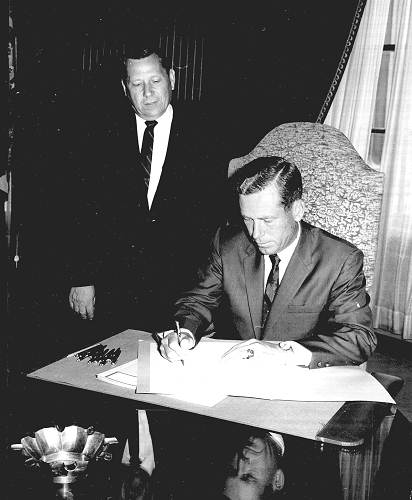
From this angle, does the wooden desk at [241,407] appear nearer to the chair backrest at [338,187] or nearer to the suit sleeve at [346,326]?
the suit sleeve at [346,326]

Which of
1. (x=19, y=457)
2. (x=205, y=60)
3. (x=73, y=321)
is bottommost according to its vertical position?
(x=73, y=321)

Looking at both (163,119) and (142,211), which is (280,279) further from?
(163,119)

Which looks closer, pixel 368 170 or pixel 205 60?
pixel 368 170

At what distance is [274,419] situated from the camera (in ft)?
4.80

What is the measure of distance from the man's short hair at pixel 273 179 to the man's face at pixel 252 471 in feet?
3.38

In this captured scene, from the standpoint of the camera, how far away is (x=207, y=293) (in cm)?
242

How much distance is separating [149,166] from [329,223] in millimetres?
890

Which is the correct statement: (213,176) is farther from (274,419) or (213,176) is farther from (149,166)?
(274,419)

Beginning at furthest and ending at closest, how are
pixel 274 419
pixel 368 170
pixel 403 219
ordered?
pixel 403 219
pixel 368 170
pixel 274 419

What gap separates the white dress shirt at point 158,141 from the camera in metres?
2.83

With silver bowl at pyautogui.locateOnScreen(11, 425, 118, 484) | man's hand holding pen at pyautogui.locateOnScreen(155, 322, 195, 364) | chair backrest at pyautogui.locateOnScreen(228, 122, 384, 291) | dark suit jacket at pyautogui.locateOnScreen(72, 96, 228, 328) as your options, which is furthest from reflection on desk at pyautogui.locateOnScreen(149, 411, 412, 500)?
dark suit jacket at pyautogui.locateOnScreen(72, 96, 228, 328)

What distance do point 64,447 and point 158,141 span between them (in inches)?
73.7

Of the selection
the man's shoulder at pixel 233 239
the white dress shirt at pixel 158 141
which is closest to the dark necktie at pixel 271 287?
the man's shoulder at pixel 233 239

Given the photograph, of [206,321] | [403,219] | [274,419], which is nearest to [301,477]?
[274,419]
